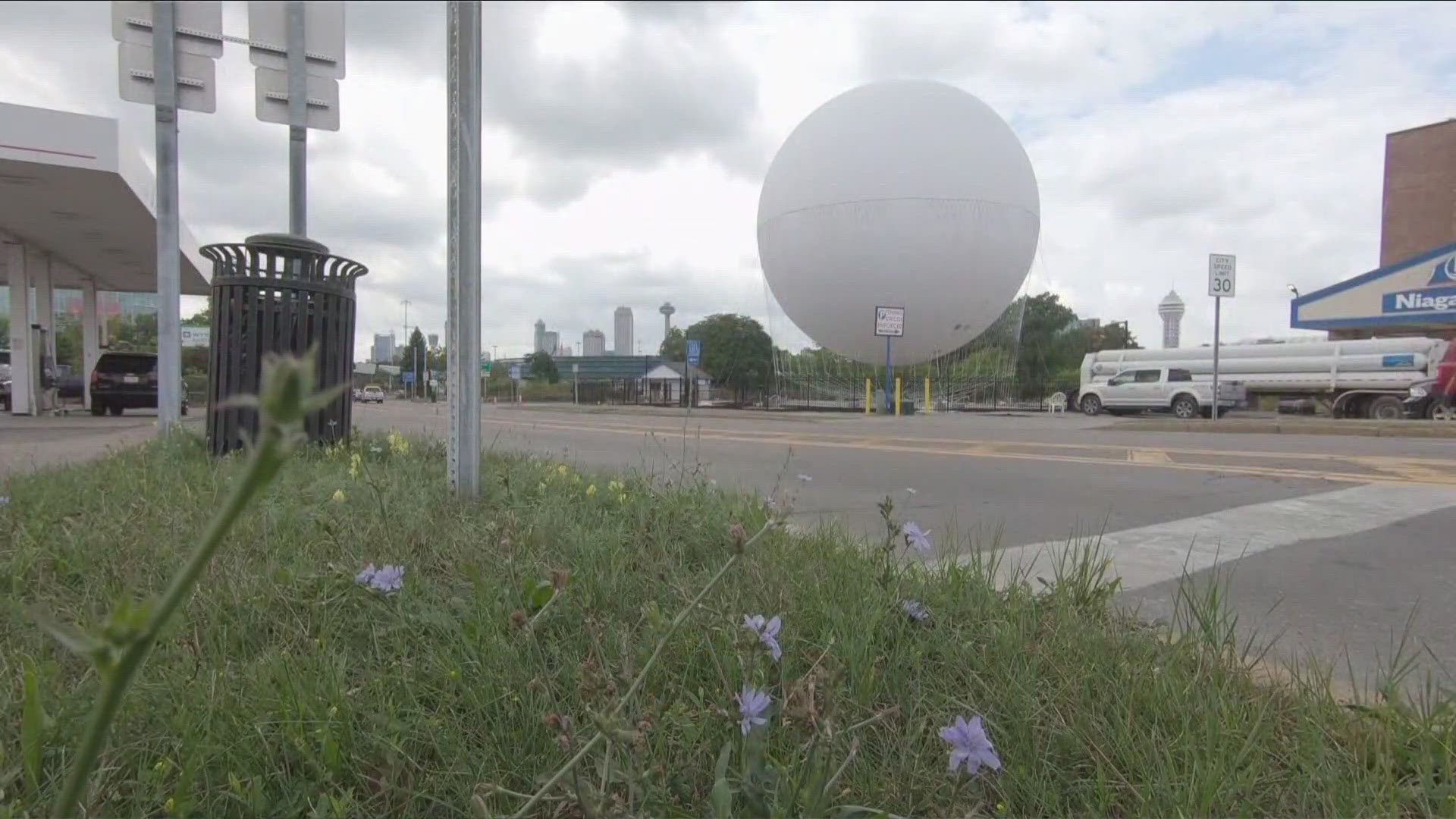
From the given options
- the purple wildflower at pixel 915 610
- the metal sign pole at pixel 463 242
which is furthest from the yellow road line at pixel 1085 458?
the purple wildflower at pixel 915 610

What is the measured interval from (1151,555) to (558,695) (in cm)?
323

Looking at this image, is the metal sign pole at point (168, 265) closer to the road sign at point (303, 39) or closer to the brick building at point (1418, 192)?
the road sign at point (303, 39)

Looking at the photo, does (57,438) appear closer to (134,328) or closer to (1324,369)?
(1324,369)

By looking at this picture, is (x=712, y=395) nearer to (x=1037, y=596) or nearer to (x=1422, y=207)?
(x=1422, y=207)

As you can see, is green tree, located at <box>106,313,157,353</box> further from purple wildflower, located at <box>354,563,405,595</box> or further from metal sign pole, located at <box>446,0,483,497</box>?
purple wildflower, located at <box>354,563,405,595</box>

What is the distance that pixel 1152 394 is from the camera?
2680 centimetres

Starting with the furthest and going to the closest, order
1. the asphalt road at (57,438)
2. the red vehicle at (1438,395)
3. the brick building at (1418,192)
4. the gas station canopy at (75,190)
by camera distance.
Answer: the brick building at (1418,192), the red vehicle at (1438,395), the gas station canopy at (75,190), the asphalt road at (57,438)

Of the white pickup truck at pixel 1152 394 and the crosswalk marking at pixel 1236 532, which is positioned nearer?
the crosswalk marking at pixel 1236 532

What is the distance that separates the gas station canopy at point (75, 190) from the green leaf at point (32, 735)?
1511 cm

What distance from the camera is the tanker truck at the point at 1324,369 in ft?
72.6

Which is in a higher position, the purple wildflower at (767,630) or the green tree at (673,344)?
the green tree at (673,344)

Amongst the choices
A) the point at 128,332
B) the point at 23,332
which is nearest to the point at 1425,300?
the point at 23,332

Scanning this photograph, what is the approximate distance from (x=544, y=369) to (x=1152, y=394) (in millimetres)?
54939

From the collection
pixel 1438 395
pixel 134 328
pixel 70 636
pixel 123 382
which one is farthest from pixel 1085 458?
pixel 134 328
